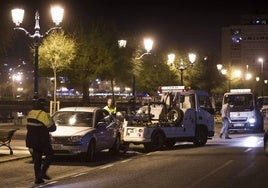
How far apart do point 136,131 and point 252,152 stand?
13.7ft

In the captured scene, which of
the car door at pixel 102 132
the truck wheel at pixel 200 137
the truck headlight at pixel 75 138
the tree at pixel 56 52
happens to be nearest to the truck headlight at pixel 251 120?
the truck wheel at pixel 200 137

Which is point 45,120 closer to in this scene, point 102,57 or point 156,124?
point 156,124

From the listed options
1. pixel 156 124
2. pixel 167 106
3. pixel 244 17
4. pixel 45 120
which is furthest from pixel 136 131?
pixel 244 17

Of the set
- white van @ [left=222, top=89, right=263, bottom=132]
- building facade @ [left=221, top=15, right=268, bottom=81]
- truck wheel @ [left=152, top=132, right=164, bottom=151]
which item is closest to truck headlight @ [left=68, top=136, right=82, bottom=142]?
truck wheel @ [left=152, top=132, right=164, bottom=151]

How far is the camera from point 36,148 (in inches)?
504

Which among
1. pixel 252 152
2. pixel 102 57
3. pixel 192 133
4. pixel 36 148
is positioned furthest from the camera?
pixel 102 57

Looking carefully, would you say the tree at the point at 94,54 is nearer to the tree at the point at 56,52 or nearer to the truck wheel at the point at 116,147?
the tree at the point at 56,52

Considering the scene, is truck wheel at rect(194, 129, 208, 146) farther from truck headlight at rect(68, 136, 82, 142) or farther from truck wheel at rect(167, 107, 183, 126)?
truck headlight at rect(68, 136, 82, 142)

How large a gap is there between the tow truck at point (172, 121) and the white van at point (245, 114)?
8661 mm

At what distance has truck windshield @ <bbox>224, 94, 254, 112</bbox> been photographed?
33062 mm

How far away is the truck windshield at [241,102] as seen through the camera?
3306 cm

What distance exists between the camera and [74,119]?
60.3ft

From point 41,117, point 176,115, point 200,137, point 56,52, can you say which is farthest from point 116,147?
point 56,52

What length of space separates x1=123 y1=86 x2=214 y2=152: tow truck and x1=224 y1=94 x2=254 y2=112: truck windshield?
350 inches
